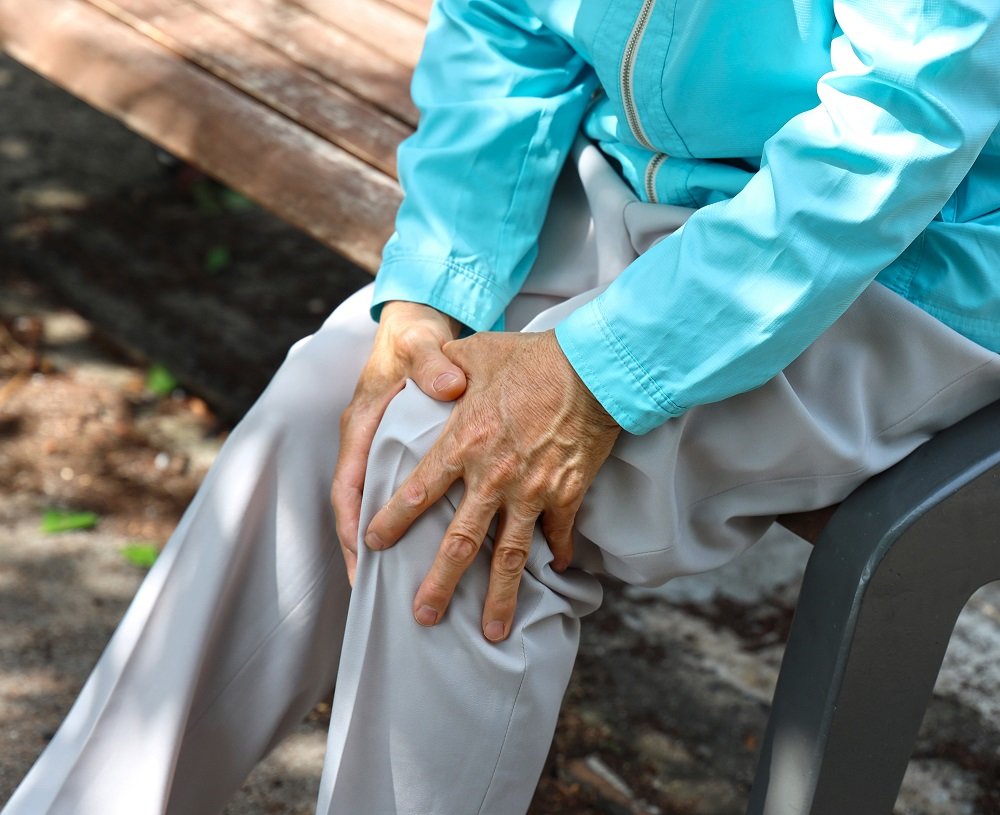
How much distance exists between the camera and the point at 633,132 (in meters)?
1.53

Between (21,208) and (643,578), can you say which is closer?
(643,578)

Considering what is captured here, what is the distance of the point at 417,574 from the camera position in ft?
4.55

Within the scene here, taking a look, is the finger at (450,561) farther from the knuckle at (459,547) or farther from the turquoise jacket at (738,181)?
the turquoise jacket at (738,181)

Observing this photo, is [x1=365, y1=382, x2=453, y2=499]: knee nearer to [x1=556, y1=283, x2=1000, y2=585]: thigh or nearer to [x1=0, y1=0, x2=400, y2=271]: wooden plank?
[x1=556, y1=283, x2=1000, y2=585]: thigh

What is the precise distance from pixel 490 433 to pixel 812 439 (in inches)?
13.7

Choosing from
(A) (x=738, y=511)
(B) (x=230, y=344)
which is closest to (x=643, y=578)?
(A) (x=738, y=511)

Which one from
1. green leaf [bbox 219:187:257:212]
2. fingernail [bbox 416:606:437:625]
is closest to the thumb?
fingernail [bbox 416:606:437:625]

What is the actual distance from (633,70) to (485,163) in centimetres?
32

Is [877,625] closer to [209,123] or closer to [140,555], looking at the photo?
[209,123]

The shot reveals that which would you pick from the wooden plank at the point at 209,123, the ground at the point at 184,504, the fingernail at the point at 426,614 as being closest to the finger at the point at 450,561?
the fingernail at the point at 426,614

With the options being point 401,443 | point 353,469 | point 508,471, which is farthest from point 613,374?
point 353,469

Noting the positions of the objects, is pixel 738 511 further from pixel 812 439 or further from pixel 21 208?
pixel 21 208

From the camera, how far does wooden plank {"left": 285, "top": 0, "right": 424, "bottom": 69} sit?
240 cm

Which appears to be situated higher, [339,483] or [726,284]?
[726,284]
